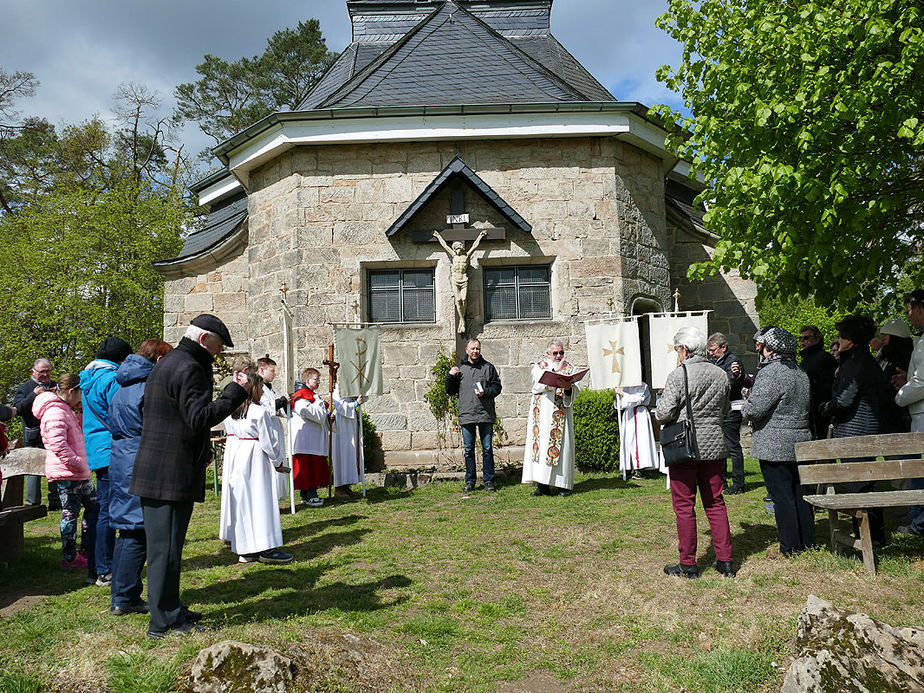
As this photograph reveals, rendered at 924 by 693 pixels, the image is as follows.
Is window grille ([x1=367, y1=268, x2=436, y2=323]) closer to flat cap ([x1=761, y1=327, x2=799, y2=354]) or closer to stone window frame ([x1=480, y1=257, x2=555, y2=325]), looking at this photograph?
stone window frame ([x1=480, y1=257, x2=555, y2=325])

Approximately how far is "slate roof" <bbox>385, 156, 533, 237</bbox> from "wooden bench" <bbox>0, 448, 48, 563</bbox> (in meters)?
6.65

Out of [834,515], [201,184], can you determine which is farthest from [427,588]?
[201,184]

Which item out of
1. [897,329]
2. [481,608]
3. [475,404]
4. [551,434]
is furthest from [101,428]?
[897,329]

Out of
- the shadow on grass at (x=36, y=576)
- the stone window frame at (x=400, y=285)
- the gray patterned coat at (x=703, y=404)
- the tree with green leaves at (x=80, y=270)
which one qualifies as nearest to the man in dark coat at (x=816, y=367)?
the gray patterned coat at (x=703, y=404)

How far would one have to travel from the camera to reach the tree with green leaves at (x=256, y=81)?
93.4ft

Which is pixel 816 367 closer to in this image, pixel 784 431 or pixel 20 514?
pixel 784 431

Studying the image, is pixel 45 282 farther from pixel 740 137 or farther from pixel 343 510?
pixel 740 137

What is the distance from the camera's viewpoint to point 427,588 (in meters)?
5.35

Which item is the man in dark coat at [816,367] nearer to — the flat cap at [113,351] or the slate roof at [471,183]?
the slate roof at [471,183]

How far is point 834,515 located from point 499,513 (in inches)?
136

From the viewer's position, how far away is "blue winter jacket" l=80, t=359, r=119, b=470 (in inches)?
225

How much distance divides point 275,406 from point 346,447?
2.39m

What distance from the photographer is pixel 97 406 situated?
19.1 feet

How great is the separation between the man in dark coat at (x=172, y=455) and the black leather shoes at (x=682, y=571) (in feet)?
11.2
